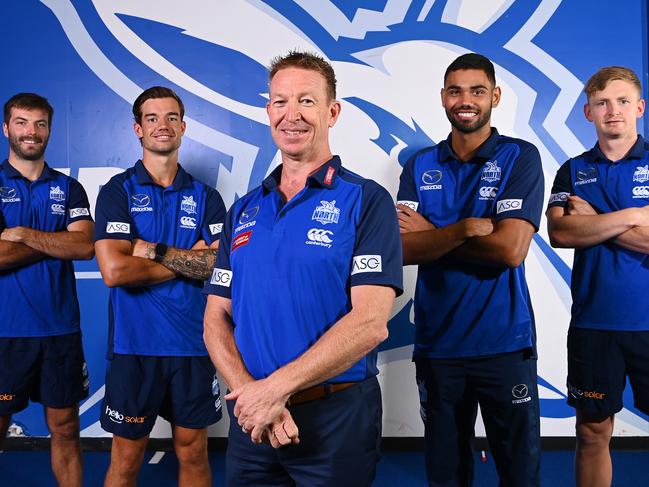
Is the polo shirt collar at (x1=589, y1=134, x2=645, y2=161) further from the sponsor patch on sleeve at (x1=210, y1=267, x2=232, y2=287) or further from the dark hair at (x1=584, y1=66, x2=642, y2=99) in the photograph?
the sponsor patch on sleeve at (x1=210, y1=267, x2=232, y2=287)

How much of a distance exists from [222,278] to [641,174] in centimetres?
178

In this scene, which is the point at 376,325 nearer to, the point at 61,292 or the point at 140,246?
the point at 140,246

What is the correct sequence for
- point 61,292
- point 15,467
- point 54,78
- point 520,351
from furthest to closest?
point 54,78, point 15,467, point 61,292, point 520,351

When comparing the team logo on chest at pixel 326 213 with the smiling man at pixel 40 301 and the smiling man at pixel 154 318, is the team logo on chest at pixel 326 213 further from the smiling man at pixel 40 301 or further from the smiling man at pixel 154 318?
the smiling man at pixel 40 301

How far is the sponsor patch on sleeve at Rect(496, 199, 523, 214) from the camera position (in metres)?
2.15

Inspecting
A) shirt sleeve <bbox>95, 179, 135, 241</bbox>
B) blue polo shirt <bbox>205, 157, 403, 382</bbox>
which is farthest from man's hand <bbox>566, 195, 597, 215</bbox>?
shirt sleeve <bbox>95, 179, 135, 241</bbox>

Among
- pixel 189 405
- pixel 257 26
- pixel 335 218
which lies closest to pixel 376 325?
pixel 335 218

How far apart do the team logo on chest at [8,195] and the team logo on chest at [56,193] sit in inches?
5.9

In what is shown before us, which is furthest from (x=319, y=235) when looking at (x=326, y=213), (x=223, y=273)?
(x=223, y=273)

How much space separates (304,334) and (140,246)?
122cm

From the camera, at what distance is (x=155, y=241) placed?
258 centimetres

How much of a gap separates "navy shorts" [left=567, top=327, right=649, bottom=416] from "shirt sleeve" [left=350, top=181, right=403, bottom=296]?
132 cm

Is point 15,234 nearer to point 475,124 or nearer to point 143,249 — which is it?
point 143,249

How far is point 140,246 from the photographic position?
2.51 meters
